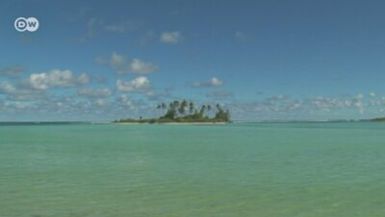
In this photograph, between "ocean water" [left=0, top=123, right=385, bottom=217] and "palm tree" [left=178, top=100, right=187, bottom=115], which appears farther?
"palm tree" [left=178, top=100, right=187, bottom=115]

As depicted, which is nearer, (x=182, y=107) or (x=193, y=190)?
(x=193, y=190)

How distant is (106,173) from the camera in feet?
64.6

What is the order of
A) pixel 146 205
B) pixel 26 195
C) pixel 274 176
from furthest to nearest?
pixel 274 176
pixel 26 195
pixel 146 205

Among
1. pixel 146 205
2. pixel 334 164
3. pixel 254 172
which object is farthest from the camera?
pixel 334 164

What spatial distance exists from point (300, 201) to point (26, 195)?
7.42 m

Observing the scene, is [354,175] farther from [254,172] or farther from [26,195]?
[26,195]

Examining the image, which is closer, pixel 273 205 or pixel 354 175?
pixel 273 205

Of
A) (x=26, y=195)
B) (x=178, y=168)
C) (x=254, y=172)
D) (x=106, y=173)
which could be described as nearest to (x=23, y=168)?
(x=106, y=173)

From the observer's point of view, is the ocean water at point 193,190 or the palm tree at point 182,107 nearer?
the ocean water at point 193,190

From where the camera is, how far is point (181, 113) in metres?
151

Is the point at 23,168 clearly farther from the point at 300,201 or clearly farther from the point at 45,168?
the point at 300,201

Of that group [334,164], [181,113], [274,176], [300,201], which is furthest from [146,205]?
[181,113]

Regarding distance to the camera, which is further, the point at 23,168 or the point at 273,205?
the point at 23,168

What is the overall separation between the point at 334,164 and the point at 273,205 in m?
11.9
